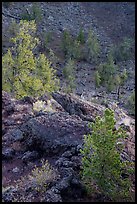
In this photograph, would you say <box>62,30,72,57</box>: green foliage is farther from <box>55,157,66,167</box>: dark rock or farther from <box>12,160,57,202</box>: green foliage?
<box>12,160,57,202</box>: green foliage

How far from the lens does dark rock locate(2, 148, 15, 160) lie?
49.6 ft

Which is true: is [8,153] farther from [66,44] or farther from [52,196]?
[66,44]

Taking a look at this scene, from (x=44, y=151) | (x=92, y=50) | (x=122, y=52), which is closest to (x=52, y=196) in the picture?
(x=44, y=151)

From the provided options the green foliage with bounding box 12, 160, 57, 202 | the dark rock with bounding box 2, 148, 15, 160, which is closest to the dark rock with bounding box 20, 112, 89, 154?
the dark rock with bounding box 2, 148, 15, 160

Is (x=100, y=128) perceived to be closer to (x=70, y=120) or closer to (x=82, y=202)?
(x=82, y=202)

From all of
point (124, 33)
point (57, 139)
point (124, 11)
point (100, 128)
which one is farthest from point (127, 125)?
point (124, 11)

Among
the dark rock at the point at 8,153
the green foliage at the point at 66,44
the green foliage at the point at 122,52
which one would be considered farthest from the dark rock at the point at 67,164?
the green foliage at the point at 122,52

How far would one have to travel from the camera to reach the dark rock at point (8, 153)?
49.6ft

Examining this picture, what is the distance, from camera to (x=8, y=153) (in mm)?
15219

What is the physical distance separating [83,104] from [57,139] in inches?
245

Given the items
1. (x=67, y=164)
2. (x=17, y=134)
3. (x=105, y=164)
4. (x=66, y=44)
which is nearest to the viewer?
(x=105, y=164)

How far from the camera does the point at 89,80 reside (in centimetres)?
7456

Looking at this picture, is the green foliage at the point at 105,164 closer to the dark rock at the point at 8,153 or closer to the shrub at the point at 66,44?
the dark rock at the point at 8,153

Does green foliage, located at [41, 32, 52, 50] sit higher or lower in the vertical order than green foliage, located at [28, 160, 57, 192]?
higher
